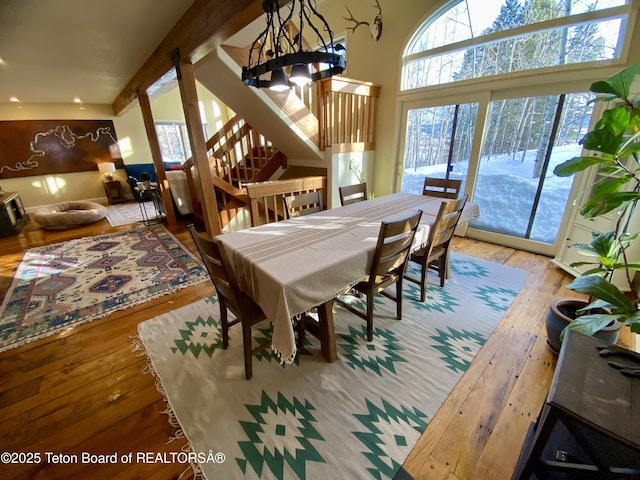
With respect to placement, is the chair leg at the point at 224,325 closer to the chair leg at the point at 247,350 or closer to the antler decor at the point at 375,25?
the chair leg at the point at 247,350

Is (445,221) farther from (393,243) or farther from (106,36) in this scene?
(106,36)

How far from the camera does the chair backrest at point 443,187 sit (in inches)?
109

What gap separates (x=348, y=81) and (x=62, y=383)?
4.12m

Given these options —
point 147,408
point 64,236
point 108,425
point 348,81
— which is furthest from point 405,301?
point 64,236

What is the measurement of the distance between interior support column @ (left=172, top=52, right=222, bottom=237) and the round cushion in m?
3.27

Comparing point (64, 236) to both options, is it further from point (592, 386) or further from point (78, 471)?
point (592, 386)

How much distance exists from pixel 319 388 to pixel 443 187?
93.4 inches

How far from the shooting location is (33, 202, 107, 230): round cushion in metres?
4.43

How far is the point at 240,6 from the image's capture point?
1.76 metres

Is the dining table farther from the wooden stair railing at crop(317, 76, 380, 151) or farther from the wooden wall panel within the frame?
the wooden wall panel

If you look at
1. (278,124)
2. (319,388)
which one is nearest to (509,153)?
(278,124)

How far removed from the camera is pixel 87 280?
2891mm

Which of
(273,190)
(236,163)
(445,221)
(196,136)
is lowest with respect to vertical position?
(445,221)

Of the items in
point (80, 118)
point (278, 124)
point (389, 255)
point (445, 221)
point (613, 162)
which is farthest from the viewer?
point (80, 118)
